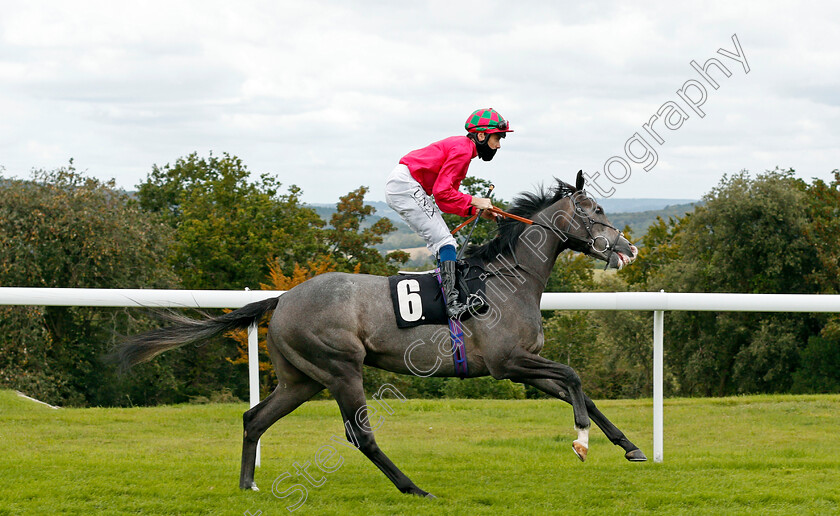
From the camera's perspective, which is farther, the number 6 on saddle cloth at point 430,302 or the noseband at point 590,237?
the noseband at point 590,237

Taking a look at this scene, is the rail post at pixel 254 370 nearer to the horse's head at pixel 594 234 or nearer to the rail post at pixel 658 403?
the horse's head at pixel 594 234

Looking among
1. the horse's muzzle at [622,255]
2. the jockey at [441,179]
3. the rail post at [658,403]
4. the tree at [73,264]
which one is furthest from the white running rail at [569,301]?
the tree at [73,264]

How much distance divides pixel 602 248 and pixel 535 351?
0.77 m

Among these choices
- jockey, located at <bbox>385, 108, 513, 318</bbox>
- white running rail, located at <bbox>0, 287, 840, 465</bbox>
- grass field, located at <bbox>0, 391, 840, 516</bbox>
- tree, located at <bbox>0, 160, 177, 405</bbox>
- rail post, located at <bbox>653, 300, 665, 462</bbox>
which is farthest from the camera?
tree, located at <bbox>0, 160, 177, 405</bbox>

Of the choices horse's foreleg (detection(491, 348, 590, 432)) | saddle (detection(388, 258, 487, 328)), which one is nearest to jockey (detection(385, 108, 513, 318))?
saddle (detection(388, 258, 487, 328))

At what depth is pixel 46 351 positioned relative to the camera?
74.9 ft

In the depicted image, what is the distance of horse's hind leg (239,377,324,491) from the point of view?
4355 mm

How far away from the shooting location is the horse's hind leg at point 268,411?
171 inches

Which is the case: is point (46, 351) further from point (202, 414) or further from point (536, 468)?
point (536, 468)

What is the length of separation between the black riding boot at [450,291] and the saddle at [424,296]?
0.03 m

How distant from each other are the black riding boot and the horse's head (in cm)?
81

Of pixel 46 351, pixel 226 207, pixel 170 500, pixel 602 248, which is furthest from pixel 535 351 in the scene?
pixel 226 207

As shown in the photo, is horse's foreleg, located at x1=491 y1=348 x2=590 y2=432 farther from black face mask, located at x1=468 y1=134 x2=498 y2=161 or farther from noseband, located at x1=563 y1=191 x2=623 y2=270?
black face mask, located at x1=468 y1=134 x2=498 y2=161

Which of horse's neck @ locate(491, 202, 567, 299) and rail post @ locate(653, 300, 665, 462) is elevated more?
horse's neck @ locate(491, 202, 567, 299)
